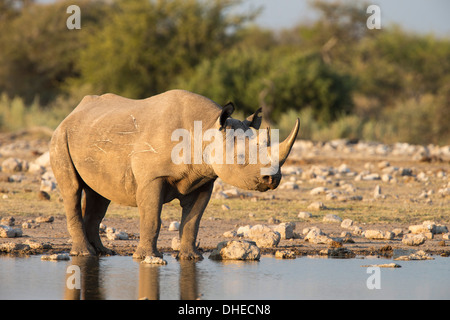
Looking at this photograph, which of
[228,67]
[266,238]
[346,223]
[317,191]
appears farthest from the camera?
[228,67]

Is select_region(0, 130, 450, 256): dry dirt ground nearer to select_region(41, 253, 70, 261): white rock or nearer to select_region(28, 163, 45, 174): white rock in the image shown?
select_region(28, 163, 45, 174): white rock

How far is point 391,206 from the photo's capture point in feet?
42.3

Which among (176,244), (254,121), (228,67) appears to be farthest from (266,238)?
(228,67)

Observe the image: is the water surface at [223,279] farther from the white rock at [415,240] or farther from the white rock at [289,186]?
the white rock at [289,186]

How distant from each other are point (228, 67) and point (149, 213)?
814 inches

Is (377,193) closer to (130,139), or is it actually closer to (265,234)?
(265,234)

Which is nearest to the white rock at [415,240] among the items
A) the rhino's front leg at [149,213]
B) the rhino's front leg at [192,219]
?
the rhino's front leg at [192,219]

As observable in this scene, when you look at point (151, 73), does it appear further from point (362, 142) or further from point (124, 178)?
point (124, 178)

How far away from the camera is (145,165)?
26.2ft

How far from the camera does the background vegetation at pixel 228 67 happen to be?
2691 cm

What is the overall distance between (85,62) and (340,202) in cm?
2198

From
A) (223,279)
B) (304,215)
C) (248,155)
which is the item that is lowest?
(223,279)

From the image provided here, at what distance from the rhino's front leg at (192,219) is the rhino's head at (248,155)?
0.59 m
